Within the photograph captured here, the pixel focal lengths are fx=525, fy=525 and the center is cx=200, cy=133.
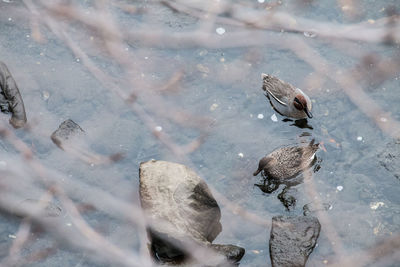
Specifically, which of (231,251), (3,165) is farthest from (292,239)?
(3,165)

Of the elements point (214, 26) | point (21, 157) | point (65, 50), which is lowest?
point (21, 157)

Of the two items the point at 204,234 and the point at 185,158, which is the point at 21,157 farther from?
the point at 204,234

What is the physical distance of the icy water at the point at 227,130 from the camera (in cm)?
551

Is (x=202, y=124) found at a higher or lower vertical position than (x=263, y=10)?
lower

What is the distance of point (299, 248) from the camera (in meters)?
5.26

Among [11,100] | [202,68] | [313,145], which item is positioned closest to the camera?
[313,145]

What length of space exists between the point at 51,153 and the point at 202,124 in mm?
1789

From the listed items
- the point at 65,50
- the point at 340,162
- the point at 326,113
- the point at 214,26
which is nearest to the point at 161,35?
the point at 214,26

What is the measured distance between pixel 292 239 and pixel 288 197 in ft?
1.89

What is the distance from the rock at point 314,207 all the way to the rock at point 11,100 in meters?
3.41

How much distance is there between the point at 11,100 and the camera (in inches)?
250

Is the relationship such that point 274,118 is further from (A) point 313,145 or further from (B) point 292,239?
(B) point 292,239

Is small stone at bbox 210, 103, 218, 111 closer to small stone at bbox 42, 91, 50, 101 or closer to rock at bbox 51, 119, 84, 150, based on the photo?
rock at bbox 51, 119, 84, 150

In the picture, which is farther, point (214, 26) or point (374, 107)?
point (214, 26)
